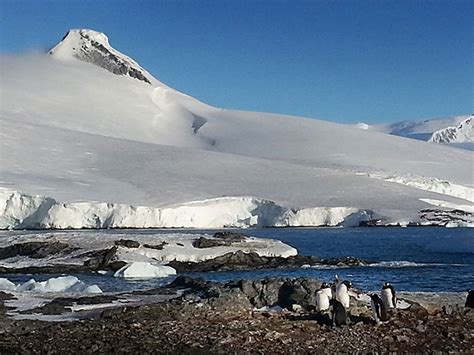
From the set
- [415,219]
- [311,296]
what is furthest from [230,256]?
[415,219]

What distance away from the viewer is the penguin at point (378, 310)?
14.5 metres

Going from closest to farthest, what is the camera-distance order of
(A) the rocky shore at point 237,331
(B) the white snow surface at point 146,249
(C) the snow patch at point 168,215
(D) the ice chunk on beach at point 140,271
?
(A) the rocky shore at point 237,331
(D) the ice chunk on beach at point 140,271
(B) the white snow surface at point 146,249
(C) the snow patch at point 168,215

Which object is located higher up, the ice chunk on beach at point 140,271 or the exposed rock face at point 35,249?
the exposed rock face at point 35,249

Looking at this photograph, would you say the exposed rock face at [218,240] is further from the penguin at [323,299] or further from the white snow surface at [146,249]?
the penguin at [323,299]

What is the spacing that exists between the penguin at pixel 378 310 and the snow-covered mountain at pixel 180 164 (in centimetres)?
5600

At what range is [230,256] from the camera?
36.7 m

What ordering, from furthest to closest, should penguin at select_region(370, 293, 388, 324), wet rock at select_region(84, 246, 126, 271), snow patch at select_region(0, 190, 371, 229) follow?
snow patch at select_region(0, 190, 371, 229)
wet rock at select_region(84, 246, 126, 271)
penguin at select_region(370, 293, 388, 324)

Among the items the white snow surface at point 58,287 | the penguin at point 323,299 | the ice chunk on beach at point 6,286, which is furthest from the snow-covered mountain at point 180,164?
the penguin at point 323,299

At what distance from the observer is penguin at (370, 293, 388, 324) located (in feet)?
47.5

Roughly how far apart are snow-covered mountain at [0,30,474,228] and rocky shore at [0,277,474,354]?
53.7 metres

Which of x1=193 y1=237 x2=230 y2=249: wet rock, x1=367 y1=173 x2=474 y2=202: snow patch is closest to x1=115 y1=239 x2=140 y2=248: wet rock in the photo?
x1=193 y1=237 x2=230 y2=249: wet rock

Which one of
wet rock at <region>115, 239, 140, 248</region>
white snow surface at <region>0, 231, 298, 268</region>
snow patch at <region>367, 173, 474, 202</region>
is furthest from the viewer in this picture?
snow patch at <region>367, 173, 474, 202</region>

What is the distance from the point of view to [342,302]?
15.2 metres

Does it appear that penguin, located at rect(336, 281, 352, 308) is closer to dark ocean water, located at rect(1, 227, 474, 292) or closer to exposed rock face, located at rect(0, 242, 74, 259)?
dark ocean water, located at rect(1, 227, 474, 292)
